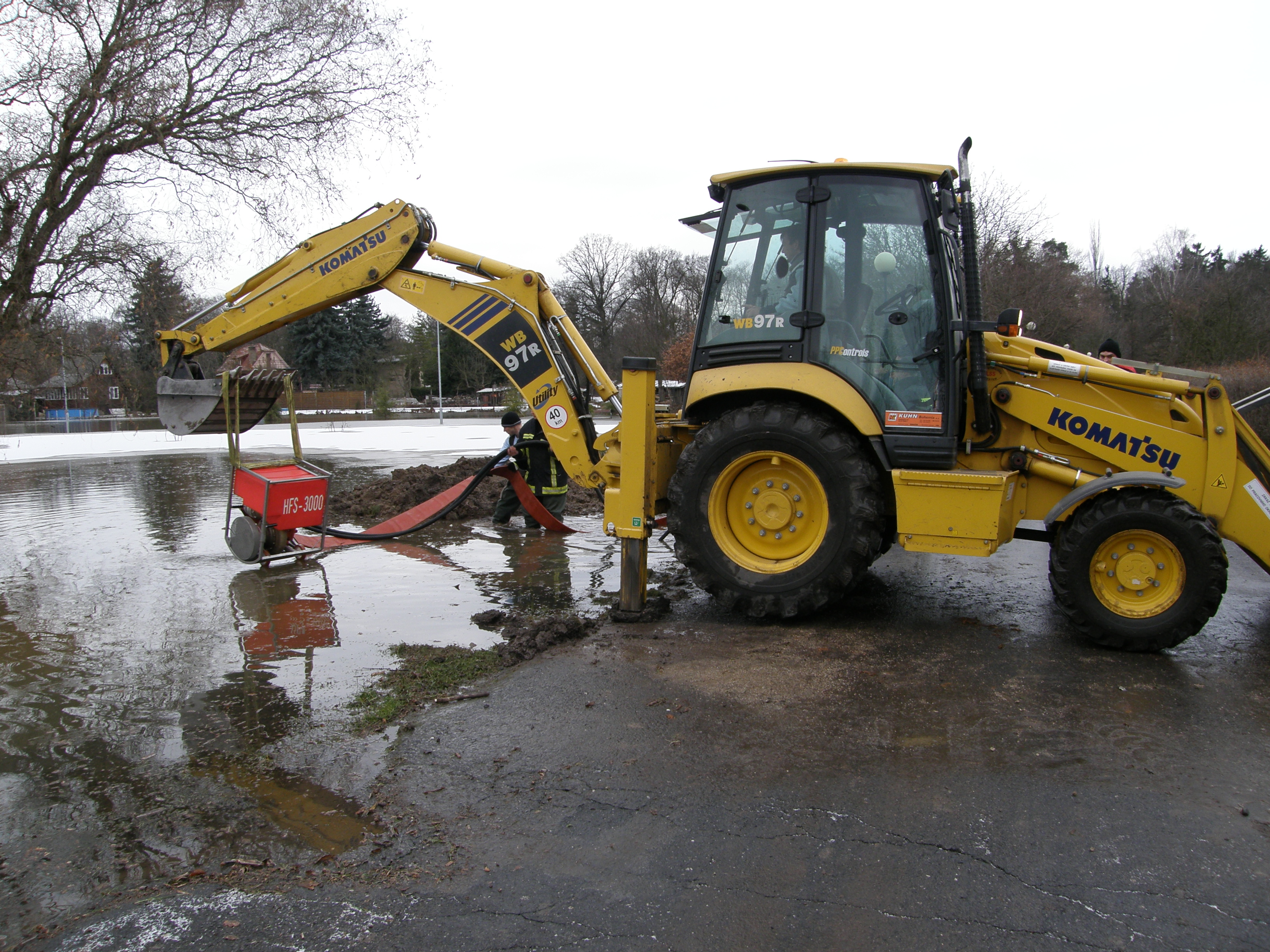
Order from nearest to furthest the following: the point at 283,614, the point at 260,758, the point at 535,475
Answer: the point at 260,758
the point at 283,614
the point at 535,475

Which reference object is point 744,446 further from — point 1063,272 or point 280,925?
point 1063,272

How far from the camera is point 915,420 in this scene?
5359 millimetres

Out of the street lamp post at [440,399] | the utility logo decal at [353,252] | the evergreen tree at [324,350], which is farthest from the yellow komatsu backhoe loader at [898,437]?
→ the evergreen tree at [324,350]

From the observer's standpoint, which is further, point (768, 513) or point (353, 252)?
point (353, 252)

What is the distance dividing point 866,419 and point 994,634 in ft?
5.44

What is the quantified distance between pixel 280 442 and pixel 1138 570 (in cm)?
2798

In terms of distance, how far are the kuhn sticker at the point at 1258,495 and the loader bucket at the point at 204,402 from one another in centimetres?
787

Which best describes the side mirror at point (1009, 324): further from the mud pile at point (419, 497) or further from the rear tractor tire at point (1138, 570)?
the mud pile at point (419, 497)

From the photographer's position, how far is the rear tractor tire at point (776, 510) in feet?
17.6

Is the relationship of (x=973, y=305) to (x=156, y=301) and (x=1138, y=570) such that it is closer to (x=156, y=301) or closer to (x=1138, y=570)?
(x=1138, y=570)

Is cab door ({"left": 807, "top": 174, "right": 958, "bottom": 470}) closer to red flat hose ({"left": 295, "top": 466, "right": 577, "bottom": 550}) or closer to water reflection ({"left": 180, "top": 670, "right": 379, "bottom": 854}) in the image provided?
water reflection ({"left": 180, "top": 670, "right": 379, "bottom": 854})

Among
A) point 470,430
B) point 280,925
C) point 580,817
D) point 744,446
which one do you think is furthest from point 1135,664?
point 470,430

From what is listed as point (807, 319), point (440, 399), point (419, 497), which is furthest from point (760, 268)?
point (440, 399)

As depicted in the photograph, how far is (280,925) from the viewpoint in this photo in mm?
2680
